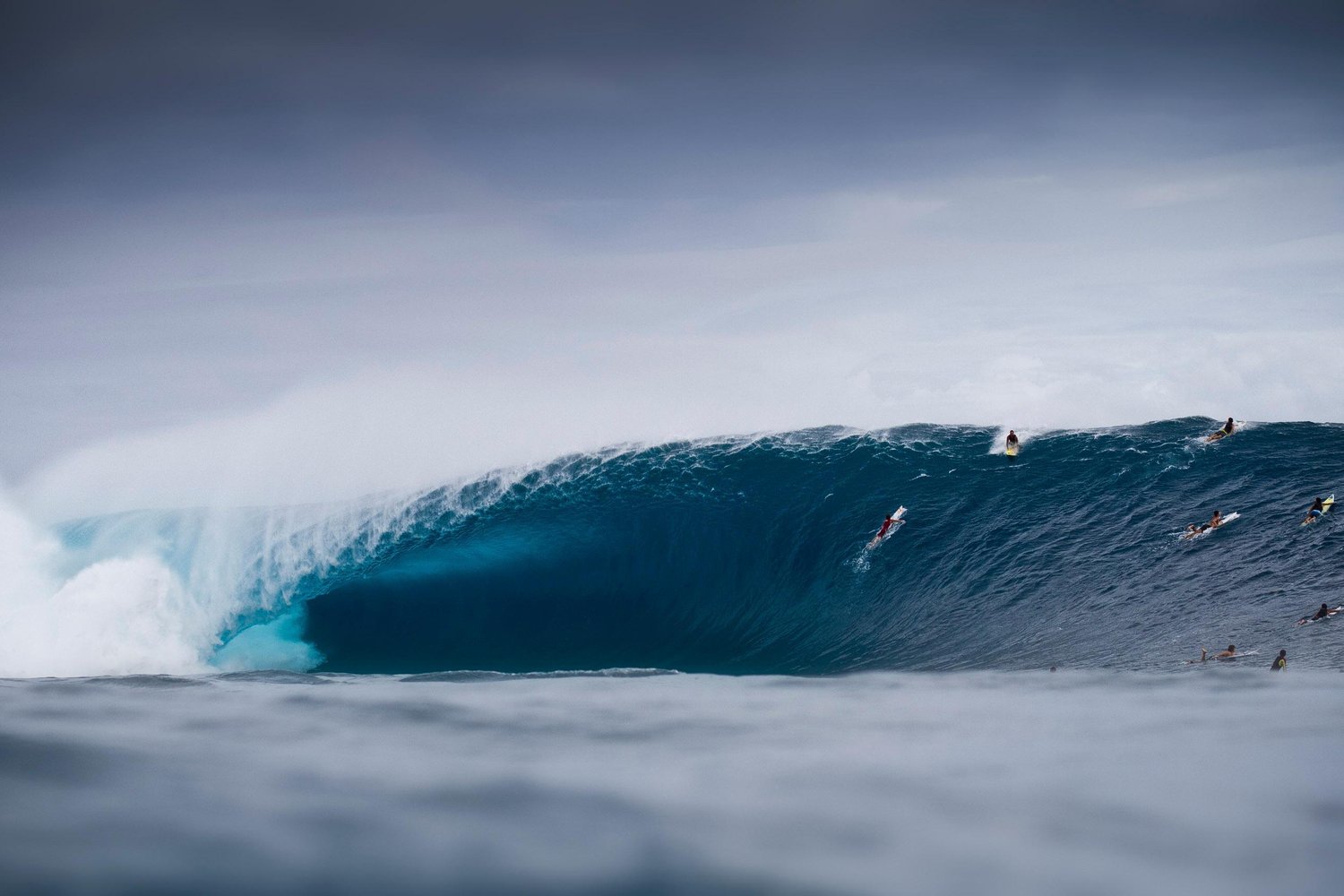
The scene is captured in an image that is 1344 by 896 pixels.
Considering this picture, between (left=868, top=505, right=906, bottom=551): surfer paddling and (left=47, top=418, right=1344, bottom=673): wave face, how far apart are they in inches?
9.6

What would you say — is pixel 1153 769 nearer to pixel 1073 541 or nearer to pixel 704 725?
pixel 704 725

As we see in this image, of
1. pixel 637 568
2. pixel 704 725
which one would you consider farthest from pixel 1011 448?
pixel 704 725

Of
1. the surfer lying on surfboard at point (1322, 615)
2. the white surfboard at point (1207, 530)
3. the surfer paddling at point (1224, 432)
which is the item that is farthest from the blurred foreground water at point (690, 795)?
the surfer paddling at point (1224, 432)

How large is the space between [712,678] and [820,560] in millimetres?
5692

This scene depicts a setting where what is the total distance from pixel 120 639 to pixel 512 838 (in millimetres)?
15868

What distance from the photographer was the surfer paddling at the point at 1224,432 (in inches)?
778

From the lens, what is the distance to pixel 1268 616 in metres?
12.1

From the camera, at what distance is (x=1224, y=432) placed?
19.9 m

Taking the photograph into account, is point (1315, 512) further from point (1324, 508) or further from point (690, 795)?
point (690, 795)

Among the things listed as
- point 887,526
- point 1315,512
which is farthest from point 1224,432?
point 887,526

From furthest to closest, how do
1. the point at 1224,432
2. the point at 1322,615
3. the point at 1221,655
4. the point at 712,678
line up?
the point at 1224,432 < the point at 712,678 < the point at 1322,615 < the point at 1221,655

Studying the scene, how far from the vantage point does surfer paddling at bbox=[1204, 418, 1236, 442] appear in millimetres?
19750

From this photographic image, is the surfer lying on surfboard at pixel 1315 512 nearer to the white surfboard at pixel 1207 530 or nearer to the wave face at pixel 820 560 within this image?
the wave face at pixel 820 560

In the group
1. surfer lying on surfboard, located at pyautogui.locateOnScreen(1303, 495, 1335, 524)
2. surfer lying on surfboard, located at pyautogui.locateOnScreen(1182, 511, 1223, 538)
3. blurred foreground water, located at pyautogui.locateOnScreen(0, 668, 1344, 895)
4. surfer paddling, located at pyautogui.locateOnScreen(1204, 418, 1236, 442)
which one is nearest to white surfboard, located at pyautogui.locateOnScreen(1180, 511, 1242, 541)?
surfer lying on surfboard, located at pyautogui.locateOnScreen(1182, 511, 1223, 538)
